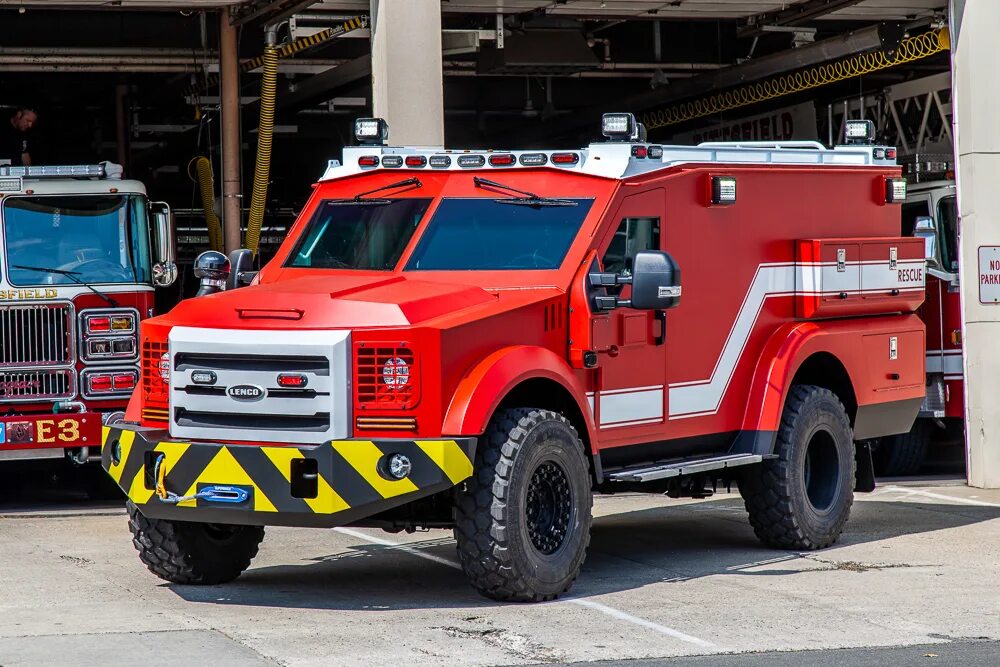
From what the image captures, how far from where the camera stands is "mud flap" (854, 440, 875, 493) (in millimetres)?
11422

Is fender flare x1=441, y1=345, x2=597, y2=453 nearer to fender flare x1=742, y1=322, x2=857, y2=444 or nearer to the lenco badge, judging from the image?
the lenco badge

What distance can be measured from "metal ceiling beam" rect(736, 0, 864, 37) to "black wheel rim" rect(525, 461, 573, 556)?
880 cm

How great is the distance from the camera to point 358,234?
960 cm

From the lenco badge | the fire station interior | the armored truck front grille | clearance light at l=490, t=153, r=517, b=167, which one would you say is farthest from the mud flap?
the lenco badge

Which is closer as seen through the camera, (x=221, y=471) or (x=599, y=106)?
(x=221, y=471)

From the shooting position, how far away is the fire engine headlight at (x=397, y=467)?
7.90 meters

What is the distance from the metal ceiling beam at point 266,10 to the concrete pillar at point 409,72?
67.9 inches

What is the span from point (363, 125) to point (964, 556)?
4637mm

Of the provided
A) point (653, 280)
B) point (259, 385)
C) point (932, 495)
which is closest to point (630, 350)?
point (653, 280)

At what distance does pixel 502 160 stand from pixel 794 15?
8.22m

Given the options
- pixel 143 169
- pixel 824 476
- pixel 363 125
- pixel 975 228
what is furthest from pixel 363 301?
pixel 143 169

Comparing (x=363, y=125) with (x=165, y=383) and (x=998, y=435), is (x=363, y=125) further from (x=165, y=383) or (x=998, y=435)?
(x=998, y=435)

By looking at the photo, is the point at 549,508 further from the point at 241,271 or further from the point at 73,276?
the point at 73,276

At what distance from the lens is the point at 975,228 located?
14.1 meters
